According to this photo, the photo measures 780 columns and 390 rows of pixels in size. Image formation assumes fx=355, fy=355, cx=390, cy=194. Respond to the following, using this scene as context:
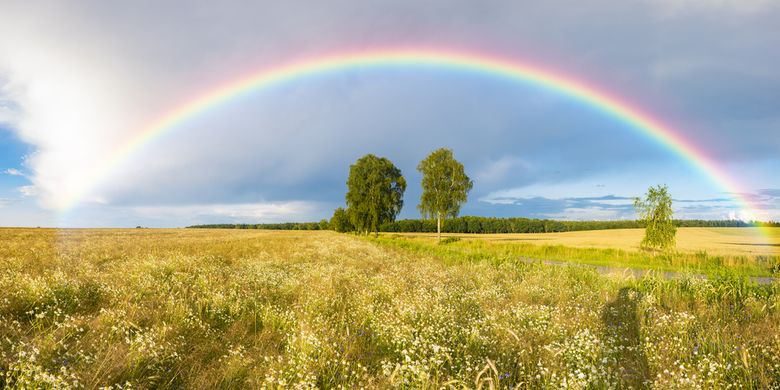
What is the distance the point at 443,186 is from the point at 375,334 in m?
43.6

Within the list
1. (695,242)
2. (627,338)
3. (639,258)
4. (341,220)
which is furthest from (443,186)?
(341,220)

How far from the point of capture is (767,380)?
4.48 meters

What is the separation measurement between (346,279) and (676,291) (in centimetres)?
1024

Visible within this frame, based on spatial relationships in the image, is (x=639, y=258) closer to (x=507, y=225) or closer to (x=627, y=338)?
(x=627, y=338)

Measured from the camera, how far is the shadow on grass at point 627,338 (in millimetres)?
4972

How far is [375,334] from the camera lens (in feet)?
22.0

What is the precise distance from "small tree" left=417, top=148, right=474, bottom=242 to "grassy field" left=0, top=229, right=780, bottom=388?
36.8m

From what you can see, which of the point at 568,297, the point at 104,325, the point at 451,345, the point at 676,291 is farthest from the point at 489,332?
the point at 676,291

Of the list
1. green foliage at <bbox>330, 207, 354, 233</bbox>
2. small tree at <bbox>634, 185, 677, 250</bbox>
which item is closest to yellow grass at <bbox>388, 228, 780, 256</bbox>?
small tree at <bbox>634, 185, 677, 250</bbox>

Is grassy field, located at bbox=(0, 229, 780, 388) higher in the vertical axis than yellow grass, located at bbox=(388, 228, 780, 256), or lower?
higher

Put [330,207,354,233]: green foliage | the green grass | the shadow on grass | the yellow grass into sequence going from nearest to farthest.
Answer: the shadow on grass
the green grass
the yellow grass
[330,207,354,233]: green foliage

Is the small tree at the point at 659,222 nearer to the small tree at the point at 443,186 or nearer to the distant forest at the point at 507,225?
the small tree at the point at 443,186

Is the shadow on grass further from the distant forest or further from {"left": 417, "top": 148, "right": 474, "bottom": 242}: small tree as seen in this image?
the distant forest

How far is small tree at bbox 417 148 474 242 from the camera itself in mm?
48938
